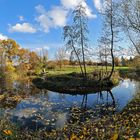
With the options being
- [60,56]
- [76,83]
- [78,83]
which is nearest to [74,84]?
[76,83]

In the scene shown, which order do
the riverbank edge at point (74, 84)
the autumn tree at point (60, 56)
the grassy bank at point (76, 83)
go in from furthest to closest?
the autumn tree at point (60, 56) → the grassy bank at point (76, 83) → the riverbank edge at point (74, 84)

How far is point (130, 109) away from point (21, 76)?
40.1 m

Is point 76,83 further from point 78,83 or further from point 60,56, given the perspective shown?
point 60,56

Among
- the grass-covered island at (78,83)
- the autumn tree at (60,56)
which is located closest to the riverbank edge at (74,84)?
the grass-covered island at (78,83)

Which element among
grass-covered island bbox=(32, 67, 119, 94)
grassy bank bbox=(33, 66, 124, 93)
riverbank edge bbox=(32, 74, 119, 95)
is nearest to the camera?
riverbank edge bbox=(32, 74, 119, 95)

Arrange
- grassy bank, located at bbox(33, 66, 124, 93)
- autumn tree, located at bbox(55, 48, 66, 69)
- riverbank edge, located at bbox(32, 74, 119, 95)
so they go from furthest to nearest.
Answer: autumn tree, located at bbox(55, 48, 66, 69) < grassy bank, located at bbox(33, 66, 124, 93) < riverbank edge, located at bbox(32, 74, 119, 95)

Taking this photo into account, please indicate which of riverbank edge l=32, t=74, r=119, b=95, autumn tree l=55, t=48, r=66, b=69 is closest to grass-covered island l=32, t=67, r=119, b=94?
riverbank edge l=32, t=74, r=119, b=95

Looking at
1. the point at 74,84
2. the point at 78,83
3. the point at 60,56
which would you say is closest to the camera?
the point at 74,84

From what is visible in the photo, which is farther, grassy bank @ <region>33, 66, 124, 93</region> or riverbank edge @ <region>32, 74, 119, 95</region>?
grassy bank @ <region>33, 66, 124, 93</region>

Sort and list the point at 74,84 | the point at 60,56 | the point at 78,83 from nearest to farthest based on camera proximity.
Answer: the point at 74,84
the point at 78,83
the point at 60,56

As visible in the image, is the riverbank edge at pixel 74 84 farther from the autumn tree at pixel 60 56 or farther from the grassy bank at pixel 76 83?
the autumn tree at pixel 60 56

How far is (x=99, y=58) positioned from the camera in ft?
140

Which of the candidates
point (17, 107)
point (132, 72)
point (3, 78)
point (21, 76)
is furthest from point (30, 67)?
point (17, 107)

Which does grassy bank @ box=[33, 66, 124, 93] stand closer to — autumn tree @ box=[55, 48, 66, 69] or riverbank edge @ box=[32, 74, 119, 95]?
riverbank edge @ box=[32, 74, 119, 95]
